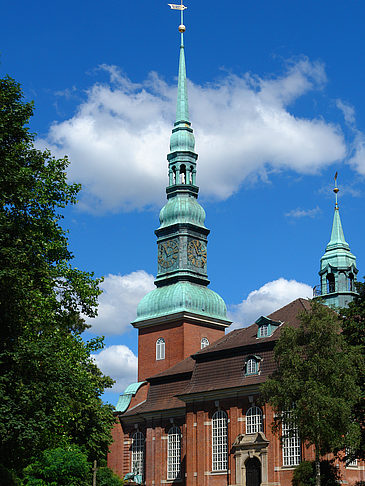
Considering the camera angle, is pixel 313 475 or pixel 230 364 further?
pixel 230 364

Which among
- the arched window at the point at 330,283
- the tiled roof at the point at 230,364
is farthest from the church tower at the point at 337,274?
the tiled roof at the point at 230,364

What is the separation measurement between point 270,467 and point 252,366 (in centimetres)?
666

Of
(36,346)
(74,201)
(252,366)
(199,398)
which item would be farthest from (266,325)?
(36,346)

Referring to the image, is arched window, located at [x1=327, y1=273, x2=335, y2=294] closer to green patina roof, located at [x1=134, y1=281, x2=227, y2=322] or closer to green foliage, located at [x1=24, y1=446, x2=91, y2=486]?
green patina roof, located at [x1=134, y1=281, x2=227, y2=322]

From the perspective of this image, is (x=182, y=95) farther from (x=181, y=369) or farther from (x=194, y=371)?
(x=194, y=371)

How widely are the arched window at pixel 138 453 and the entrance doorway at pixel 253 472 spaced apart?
48.8 ft

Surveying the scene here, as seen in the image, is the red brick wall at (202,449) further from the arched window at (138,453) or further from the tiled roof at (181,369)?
the tiled roof at (181,369)

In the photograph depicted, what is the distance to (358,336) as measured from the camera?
3819cm

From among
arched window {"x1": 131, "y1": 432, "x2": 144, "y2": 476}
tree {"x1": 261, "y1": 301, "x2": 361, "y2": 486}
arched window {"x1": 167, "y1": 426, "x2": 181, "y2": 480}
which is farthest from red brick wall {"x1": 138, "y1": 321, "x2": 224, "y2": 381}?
tree {"x1": 261, "y1": 301, "x2": 361, "y2": 486}

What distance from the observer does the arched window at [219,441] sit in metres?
50.8

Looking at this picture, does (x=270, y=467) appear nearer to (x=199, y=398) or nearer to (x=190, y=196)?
(x=199, y=398)

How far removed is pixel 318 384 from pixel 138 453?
104 ft

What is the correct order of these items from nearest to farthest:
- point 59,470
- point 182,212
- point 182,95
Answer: point 59,470 → point 182,212 → point 182,95

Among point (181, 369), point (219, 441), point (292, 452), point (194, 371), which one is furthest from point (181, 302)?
point (292, 452)
